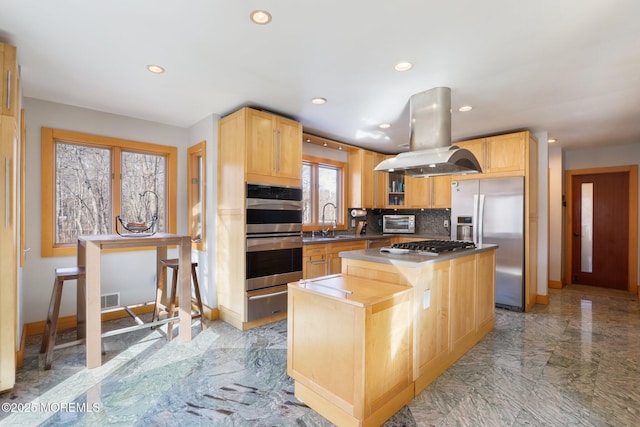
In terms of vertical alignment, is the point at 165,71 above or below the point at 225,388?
above

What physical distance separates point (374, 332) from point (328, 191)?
372 cm

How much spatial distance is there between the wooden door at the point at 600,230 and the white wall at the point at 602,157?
199 mm

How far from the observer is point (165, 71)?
2715 millimetres

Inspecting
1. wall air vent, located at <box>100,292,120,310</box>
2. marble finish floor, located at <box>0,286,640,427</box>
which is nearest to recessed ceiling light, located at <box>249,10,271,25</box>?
marble finish floor, located at <box>0,286,640,427</box>

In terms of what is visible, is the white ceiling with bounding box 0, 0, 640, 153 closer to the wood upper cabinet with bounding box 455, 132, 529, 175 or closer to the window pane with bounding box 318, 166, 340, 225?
the wood upper cabinet with bounding box 455, 132, 529, 175

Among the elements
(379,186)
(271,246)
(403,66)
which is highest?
(403,66)

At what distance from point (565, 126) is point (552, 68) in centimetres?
218

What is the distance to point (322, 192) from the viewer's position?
5.31 metres

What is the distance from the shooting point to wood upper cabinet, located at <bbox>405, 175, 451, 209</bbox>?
5215 millimetres

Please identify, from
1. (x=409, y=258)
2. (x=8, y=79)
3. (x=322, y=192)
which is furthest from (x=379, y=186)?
(x=8, y=79)

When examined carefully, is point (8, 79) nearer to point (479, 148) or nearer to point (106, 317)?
point (106, 317)

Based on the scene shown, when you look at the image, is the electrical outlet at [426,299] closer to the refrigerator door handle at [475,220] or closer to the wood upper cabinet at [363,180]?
the refrigerator door handle at [475,220]

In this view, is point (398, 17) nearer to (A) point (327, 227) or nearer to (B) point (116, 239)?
(B) point (116, 239)

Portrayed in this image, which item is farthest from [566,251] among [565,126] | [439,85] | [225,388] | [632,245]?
[225,388]
